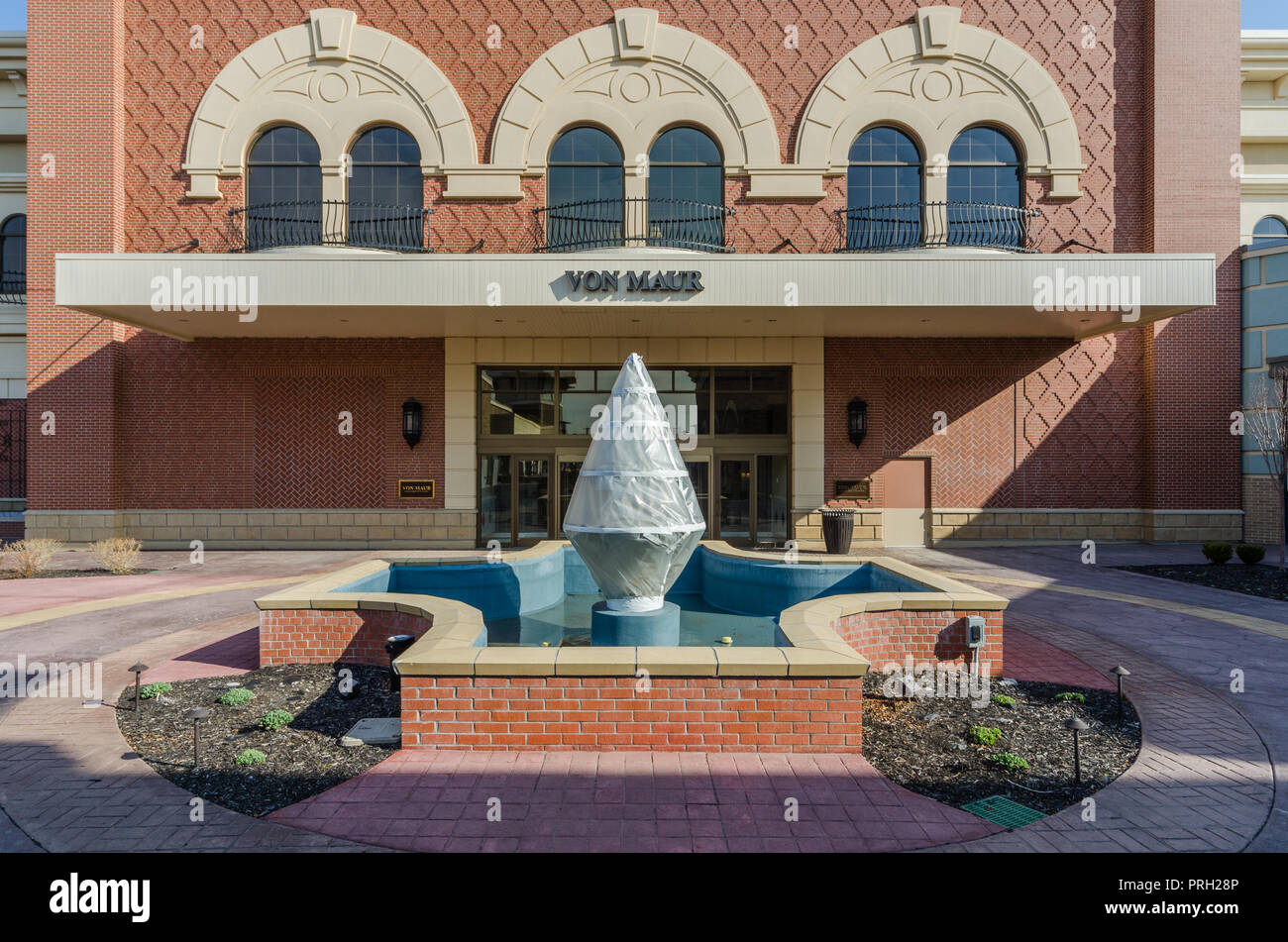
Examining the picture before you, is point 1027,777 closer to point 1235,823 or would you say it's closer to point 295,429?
point 1235,823

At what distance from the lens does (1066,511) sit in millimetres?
17969

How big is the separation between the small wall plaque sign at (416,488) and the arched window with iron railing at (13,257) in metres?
13.8

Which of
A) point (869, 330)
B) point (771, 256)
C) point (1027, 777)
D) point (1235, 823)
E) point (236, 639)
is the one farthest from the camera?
point (869, 330)

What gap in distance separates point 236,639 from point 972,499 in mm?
16121

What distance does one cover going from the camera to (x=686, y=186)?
59.2 feet

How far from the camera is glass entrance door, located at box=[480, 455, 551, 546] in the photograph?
1828 centimetres

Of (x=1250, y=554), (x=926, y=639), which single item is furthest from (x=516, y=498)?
(x=1250, y=554)

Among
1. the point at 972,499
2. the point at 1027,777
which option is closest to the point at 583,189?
the point at 972,499

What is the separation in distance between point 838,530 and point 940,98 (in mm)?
11096

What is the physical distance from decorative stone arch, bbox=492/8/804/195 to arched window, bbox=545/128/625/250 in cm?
31

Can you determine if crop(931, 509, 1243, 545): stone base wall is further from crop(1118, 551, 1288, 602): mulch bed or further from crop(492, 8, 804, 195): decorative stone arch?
crop(492, 8, 804, 195): decorative stone arch

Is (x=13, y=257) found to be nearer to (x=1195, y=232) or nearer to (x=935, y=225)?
(x=935, y=225)
